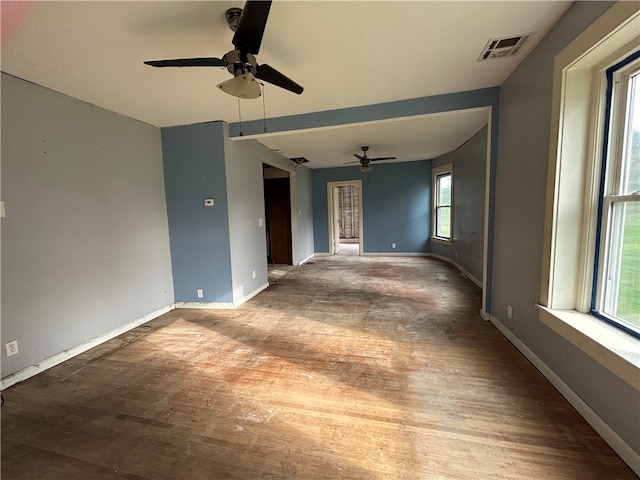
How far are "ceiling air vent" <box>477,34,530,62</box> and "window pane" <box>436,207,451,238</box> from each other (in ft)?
14.2

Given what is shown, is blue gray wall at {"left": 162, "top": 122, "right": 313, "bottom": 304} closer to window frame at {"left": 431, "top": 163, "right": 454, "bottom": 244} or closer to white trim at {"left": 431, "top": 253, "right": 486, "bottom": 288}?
white trim at {"left": 431, "top": 253, "right": 486, "bottom": 288}

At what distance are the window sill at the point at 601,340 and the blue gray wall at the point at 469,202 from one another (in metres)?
2.59

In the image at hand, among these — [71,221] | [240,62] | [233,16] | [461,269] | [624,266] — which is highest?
[233,16]

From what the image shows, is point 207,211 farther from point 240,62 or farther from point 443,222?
point 443,222

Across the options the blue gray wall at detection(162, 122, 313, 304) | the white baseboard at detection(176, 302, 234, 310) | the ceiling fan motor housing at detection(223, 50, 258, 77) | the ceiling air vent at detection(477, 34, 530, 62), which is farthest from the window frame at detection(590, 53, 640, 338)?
the white baseboard at detection(176, 302, 234, 310)

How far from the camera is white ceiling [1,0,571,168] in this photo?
1538mm

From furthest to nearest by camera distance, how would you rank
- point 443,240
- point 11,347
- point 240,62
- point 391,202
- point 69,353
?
point 391,202
point 443,240
point 69,353
point 11,347
point 240,62

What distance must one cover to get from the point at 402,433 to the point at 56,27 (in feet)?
10.4

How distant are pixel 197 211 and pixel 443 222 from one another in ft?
18.0

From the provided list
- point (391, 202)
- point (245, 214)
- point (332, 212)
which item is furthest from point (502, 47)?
point (332, 212)

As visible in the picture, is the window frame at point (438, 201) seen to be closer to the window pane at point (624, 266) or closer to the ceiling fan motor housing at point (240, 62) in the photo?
the window pane at point (624, 266)

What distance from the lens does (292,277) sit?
519 cm

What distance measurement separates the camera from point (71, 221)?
2.46 metres

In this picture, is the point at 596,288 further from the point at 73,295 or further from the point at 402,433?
the point at 73,295
